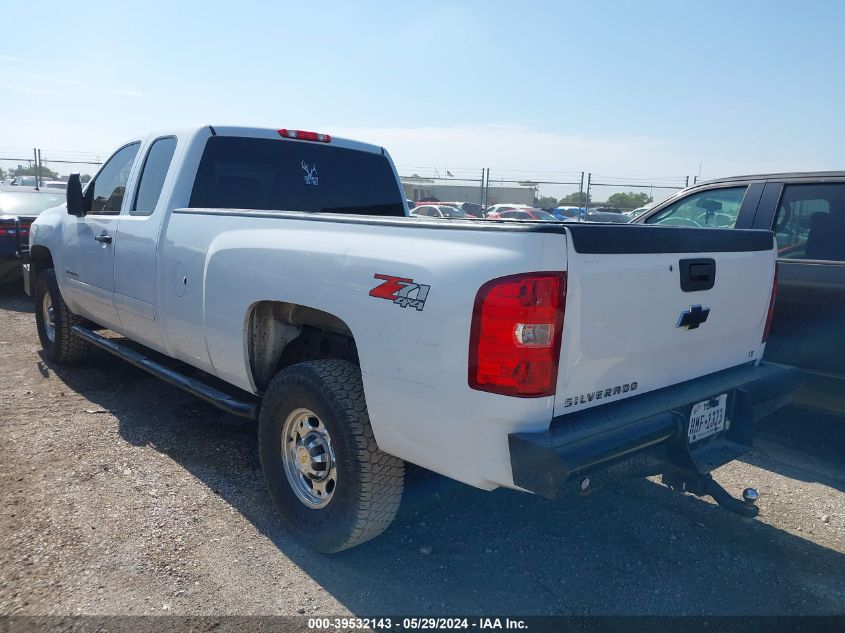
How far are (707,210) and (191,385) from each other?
13.2 feet

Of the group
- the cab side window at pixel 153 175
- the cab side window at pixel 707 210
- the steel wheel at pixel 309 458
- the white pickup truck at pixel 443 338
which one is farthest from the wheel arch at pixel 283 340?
the cab side window at pixel 707 210

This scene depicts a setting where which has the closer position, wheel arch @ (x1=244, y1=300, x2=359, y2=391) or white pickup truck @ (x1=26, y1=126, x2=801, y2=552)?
white pickup truck @ (x1=26, y1=126, x2=801, y2=552)

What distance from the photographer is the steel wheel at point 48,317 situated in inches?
241

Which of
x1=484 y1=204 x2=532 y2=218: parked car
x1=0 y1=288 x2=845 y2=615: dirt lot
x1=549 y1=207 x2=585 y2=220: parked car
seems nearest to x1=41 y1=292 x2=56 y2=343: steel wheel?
x1=0 y1=288 x2=845 y2=615: dirt lot

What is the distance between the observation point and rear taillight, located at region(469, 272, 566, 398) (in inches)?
89.0

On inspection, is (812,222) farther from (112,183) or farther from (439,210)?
(439,210)

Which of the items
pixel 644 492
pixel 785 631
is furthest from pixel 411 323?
pixel 644 492

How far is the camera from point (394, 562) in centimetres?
313

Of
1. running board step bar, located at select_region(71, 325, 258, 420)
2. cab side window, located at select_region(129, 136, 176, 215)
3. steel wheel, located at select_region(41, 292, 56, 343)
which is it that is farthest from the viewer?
steel wheel, located at select_region(41, 292, 56, 343)

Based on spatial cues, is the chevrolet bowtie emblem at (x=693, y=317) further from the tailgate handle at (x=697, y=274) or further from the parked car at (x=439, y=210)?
the parked car at (x=439, y=210)

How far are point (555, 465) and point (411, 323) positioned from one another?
72cm

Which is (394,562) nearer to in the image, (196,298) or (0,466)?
(196,298)

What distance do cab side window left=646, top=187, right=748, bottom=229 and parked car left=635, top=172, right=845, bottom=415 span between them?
0.05 feet

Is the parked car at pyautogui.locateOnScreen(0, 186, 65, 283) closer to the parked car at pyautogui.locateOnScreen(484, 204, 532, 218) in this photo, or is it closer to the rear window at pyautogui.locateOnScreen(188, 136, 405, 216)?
the rear window at pyautogui.locateOnScreen(188, 136, 405, 216)
